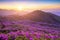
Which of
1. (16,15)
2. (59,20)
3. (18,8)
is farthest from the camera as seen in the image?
(59,20)

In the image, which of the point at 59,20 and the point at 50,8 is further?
the point at 59,20

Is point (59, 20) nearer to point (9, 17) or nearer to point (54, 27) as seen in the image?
point (54, 27)

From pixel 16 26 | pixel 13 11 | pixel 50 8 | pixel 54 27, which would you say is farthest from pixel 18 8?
pixel 54 27

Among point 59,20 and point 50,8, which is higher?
point 50,8

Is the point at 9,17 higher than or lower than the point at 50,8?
lower

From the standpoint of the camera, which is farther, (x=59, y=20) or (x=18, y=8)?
(x=59, y=20)

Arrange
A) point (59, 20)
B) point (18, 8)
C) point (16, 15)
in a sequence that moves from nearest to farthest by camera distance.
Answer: point (18, 8), point (16, 15), point (59, 20)

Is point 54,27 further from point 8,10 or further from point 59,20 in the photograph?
point 8,10

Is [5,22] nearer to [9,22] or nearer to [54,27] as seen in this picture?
[9,22]

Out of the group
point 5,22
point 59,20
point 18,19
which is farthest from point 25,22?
point 59,20

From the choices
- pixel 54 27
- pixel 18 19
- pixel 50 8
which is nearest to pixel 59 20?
pixel 54 27
